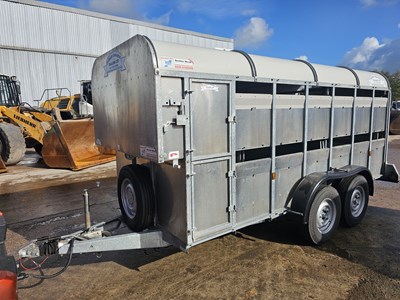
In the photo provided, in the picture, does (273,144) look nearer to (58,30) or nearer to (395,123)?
(395,123)

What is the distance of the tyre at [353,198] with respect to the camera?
4430 millimetres

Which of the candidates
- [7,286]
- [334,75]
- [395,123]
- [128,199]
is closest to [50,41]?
[128,199]

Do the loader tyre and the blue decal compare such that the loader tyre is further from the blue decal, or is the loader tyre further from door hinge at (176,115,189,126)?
door hinge at (176,115,189,126)

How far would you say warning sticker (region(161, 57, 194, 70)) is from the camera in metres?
2.77

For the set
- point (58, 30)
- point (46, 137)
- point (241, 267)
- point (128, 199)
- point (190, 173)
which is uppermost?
point (58, 30)

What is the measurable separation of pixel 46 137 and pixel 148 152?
24.8 ft

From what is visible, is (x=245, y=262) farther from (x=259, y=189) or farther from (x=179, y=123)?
(x=179, y=123)

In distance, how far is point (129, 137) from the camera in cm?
341

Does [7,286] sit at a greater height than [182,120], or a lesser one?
lesser

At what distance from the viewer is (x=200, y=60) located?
119 inches

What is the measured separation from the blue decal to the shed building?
17.4 metres

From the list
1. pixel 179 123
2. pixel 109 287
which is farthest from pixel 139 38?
pixel 109 287

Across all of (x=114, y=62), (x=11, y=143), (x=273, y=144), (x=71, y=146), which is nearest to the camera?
(x=114, y=62)

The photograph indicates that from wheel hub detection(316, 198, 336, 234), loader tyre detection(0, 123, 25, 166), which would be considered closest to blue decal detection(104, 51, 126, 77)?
wheel hub detection(316, 198, 336, 234)
